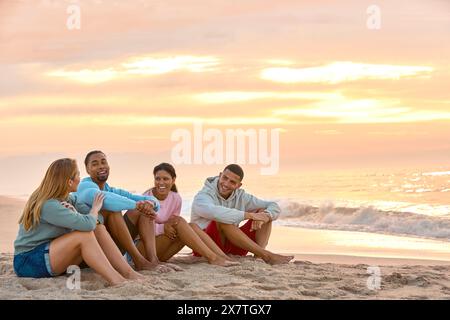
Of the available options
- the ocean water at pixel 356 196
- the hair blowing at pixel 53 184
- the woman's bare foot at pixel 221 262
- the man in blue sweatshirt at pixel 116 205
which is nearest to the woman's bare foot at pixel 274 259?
the woman's bare foot at pixel 221 262

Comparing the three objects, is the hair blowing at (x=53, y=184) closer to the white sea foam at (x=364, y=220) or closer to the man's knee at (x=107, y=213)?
the man's knee at (x=107, y=213)

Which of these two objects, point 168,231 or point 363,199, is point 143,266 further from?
point 363,199

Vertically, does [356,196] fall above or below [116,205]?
below

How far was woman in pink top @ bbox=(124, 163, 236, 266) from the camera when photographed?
4270 mm

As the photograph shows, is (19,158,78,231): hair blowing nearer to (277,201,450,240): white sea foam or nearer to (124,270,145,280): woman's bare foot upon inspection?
(124,270,145,280): woman's bare foot

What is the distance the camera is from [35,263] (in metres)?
3.79

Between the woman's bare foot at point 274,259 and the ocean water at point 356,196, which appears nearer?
the woman's bare foot at point 274,259

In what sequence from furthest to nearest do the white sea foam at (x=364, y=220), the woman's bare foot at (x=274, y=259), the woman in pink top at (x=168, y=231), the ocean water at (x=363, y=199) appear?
1. the ocean water at (x=363, y=199)
2. the white sea foam at (x=364, y=220)
3. the woman's bare foot at (x=274, y=259)
4. the woman in pink top at (x=168, y=231)

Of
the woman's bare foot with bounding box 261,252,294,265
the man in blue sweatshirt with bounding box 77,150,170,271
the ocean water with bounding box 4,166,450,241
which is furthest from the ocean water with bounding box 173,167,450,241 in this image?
the man in blue sweatshirt with bounding box 77,150,170,271

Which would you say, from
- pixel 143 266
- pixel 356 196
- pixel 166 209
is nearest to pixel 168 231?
pixel 166 209

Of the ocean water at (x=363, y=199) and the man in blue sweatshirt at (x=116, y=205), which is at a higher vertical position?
the man in blue sweatshirt at (x=116, y=205)

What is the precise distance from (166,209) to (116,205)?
52 cm

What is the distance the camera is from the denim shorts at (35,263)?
374 cm

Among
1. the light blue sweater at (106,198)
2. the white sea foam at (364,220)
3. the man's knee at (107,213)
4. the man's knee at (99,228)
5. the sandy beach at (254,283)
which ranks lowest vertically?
the white sea foam at (364,220)
